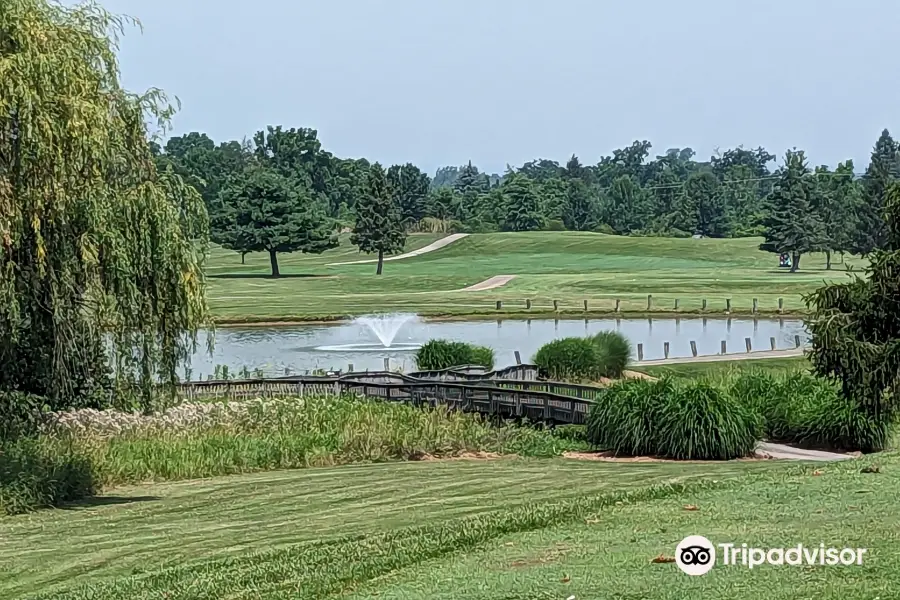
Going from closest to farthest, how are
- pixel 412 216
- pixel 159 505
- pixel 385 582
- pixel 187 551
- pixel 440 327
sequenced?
1. pixel 385 582
2. pixel 187 551
3. pixel 159 505
4. pixel 440 327
5. pixel 412 216

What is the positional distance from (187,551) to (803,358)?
29.9 meters

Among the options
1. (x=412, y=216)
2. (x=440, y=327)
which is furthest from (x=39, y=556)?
(x=412, y=216)

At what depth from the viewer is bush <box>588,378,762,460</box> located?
2075cm

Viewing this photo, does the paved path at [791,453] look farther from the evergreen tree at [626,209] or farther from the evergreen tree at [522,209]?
the evergreen tree at [626,209]

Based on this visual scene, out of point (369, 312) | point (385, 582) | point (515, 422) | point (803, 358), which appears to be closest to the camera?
point (385, 582)

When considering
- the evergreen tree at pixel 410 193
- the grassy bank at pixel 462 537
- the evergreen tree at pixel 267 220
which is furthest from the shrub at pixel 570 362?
the evergreen tree at pixel 410 193

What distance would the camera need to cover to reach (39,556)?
11648 millimetres

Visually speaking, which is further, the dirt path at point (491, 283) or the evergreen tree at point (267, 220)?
the evergreen tree at point (267, 220)

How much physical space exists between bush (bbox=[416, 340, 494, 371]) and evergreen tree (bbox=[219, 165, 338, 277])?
59.3m

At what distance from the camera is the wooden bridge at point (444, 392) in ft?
85.1

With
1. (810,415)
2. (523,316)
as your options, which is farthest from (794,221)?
(810,415)

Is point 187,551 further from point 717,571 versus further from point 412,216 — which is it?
point 412,216

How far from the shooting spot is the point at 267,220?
95500mm

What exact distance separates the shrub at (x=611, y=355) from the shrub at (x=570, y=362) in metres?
0.25
